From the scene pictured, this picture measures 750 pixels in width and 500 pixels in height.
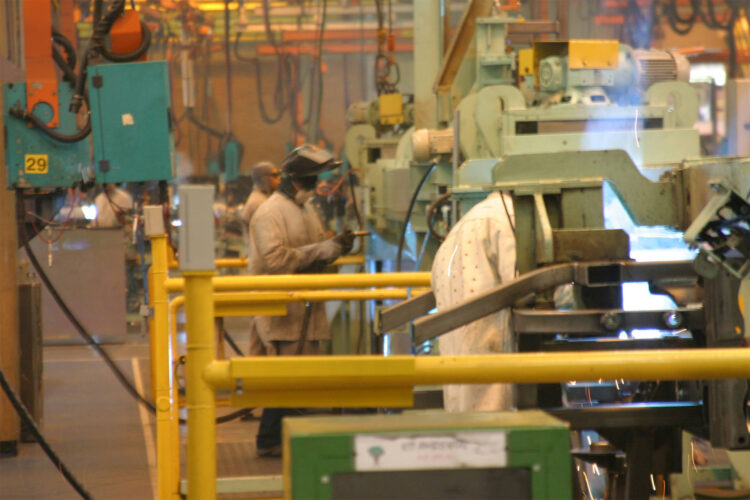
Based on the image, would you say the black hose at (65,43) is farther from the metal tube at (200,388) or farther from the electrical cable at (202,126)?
the electrical cable at (202,126)

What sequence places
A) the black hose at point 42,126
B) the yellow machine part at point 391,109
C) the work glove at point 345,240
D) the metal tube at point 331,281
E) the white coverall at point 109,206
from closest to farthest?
the metal tube at point 331,281 < the black hose at point 42,126 < the work glove at point 345,240 < the yellow machine part at point 391,109 < the white coverall at point 109,206

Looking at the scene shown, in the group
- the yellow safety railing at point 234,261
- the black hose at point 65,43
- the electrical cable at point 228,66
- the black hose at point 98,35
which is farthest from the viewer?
the electrical cable at point 228,66

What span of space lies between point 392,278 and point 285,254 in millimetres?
1909

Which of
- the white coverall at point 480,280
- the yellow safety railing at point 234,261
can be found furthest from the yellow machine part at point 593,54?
the yellow safety railing at point 234,261

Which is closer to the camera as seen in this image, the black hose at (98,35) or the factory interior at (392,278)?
the factory interior at (392,278)

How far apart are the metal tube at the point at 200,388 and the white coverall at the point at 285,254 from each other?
13.0 feet

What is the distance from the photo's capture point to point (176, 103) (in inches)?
534

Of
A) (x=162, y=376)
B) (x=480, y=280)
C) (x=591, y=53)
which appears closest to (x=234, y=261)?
(x=591, y=53)

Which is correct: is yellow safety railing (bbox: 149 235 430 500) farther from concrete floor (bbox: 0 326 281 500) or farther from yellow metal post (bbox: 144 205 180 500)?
concrete floor (bbox: 0 326 281 500)

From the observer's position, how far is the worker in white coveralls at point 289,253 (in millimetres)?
6275

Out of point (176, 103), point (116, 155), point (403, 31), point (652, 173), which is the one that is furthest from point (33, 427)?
point (403, 31)

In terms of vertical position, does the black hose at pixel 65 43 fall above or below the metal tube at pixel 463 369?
above

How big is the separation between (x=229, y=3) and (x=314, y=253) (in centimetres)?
797

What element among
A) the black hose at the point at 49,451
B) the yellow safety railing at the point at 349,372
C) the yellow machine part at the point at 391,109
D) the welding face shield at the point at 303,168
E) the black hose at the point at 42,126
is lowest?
the black hose at the point at 49,451
